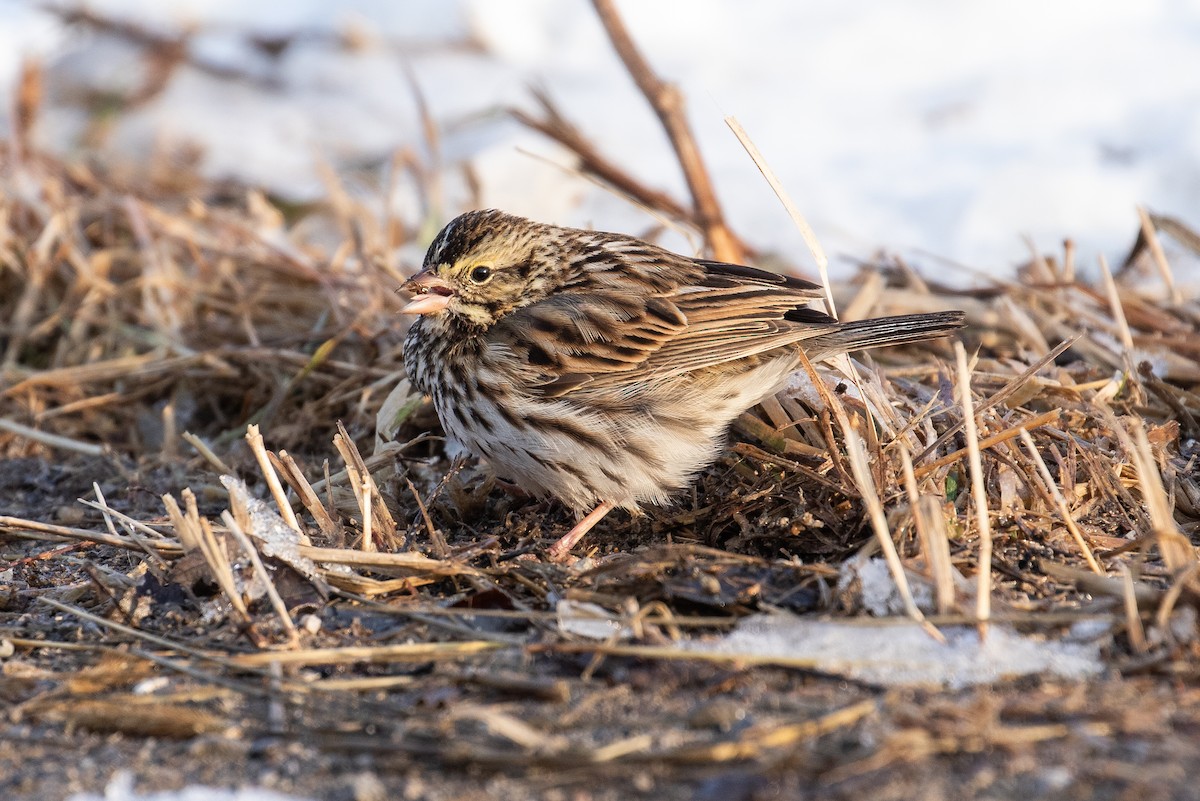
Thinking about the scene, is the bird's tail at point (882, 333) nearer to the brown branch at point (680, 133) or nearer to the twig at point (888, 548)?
the twig at point (888, 548)

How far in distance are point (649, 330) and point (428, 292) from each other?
689 mm

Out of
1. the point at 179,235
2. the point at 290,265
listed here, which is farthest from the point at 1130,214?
the point at 179,235

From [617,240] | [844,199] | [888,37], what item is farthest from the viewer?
[888,37]

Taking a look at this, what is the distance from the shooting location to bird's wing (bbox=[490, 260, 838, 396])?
3.78 metres

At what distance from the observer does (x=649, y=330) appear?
3842 millimetres

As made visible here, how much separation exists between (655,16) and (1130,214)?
415 cm

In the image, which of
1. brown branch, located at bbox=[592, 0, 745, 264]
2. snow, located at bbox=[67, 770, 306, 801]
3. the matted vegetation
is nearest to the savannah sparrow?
the matted vegetation

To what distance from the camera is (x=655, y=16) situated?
384 inches

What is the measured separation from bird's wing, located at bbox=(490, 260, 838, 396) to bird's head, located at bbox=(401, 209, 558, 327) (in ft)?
0.31

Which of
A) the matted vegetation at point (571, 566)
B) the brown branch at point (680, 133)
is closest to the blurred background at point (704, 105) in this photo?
the brown branch at point (680, 133)

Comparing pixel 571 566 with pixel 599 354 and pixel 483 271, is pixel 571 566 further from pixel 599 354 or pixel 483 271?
pixel 483 271

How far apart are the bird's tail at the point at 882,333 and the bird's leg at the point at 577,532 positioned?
2.39 ft

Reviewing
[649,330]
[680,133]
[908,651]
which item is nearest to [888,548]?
[908,651]

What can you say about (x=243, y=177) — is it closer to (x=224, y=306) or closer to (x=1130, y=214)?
(x=224, y=306)
